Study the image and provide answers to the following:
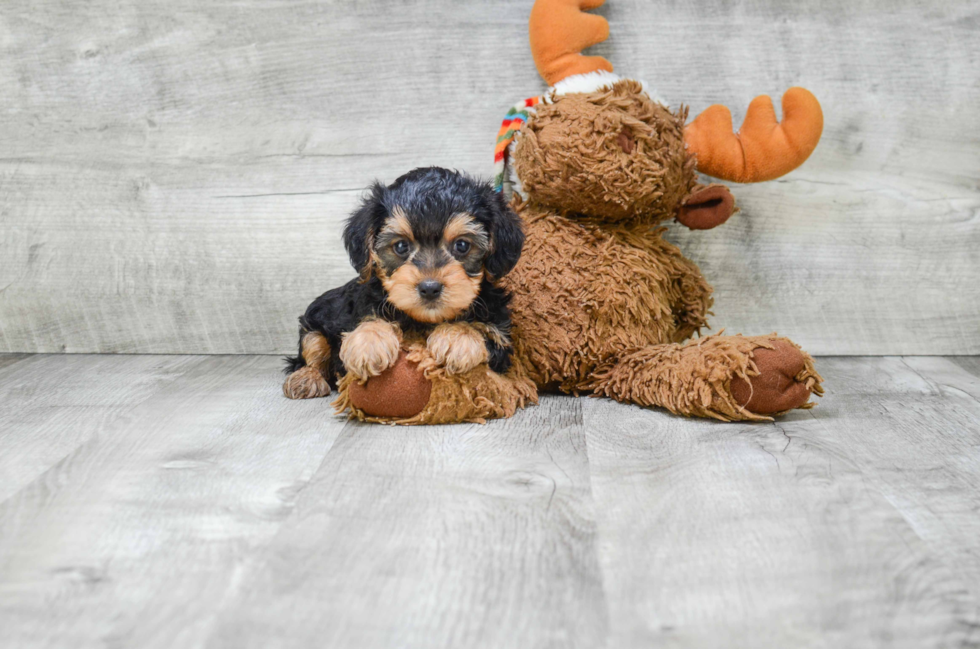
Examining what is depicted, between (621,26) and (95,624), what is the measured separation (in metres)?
2.40

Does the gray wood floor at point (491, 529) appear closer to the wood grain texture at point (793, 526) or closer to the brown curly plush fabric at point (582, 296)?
the wood grain texture at point (793, 526)

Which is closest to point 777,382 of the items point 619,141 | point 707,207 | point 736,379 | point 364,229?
point 736,379

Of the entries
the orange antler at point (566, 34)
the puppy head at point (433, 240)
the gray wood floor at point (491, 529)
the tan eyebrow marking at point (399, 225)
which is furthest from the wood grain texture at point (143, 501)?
the orange antler at point (566, 34)

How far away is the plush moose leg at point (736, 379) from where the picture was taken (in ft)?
6.34

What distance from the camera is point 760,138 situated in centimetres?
235

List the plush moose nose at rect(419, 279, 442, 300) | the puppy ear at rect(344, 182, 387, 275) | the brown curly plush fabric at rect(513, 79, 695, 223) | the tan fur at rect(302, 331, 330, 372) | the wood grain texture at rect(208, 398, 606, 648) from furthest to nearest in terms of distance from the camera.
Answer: the tan fur at rect(302, 331, 330, 372)
the brown curly plush fabric at rect(513, 79, 695, 223)
the puppy ear at rect(344, 182, 387, 275)
the plush moose nose at rect(419, 279, 442, 300)
the wood grain texture at rect(208, 398, 606, 648)

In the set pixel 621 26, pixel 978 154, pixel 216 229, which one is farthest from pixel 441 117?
pixel 978 154

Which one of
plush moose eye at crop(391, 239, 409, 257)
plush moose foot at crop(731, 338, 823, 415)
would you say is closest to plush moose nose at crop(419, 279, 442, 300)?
plush moose eye at crop(391, 239, 409, 257)

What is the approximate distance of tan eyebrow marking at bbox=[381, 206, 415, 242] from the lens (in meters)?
1.89

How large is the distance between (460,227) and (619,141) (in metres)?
0.56

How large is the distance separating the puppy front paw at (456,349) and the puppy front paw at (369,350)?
0.10 metres

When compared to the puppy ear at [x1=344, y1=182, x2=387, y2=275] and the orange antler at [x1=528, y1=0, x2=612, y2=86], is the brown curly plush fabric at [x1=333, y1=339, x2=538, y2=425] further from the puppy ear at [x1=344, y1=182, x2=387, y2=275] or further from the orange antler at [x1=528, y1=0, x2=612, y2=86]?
the orange antler at [x1=528, y1=0, x2=612, y2=86]

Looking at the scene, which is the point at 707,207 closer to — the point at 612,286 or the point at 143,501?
the point at 612,286

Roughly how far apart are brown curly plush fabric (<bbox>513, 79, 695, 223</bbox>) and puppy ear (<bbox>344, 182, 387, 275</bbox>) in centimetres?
51
